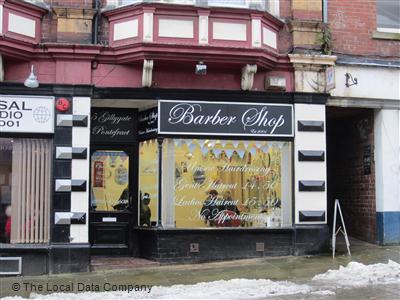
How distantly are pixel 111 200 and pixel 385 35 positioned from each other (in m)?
6.71

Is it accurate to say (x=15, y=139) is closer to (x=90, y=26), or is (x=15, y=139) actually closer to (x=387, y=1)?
(x=90, y=26)

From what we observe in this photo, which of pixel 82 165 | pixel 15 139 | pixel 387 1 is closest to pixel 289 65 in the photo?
pixel 387 1

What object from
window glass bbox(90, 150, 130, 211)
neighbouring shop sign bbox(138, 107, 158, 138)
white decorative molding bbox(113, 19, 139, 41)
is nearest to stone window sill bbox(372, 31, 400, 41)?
neighbouring shop sign bbox(138, 107, 158, 138)

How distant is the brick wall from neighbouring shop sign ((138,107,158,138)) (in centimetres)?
396

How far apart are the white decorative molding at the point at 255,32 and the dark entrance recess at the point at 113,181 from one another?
286 cm

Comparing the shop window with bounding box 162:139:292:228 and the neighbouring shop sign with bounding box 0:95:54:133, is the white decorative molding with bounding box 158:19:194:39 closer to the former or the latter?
the shop window with bounding box 162:139:292:228

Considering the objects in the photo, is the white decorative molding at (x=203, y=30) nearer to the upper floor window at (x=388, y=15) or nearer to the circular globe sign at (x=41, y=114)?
the circular globe sign at (x=41, y=114)

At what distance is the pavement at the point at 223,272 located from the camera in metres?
9.06

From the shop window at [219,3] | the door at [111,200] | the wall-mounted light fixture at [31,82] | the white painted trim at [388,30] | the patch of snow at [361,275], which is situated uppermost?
the shop window at [219,3]

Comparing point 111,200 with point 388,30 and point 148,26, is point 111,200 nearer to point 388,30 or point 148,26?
point 148,26

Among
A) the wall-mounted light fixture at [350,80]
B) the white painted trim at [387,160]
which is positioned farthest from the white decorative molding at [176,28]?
the white painted trim at [387,160]

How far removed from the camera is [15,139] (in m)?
10.5

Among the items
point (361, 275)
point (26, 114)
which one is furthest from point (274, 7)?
point (361, 275)

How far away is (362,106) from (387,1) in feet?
8.19
